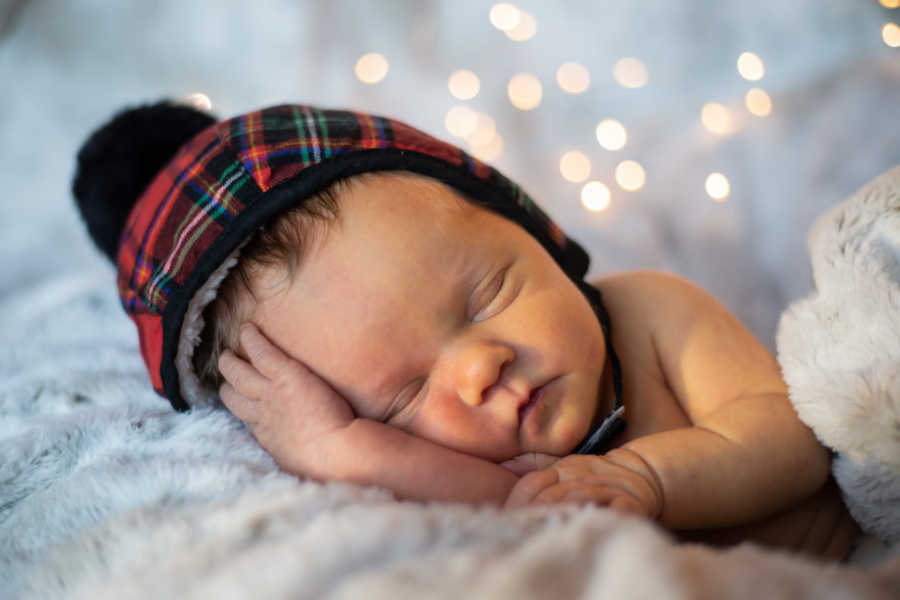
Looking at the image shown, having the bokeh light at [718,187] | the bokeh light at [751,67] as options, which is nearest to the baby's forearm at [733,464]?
the bokeh light at [718,187]

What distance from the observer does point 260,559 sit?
19.3 inches

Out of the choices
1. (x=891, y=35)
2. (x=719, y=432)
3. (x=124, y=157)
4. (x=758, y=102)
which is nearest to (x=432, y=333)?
A: (x=719, y=432)

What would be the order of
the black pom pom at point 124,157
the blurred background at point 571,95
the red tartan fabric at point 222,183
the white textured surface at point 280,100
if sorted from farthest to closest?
the blurred background at point 571,95, the black pom pom at point 124,157, the red tartan fabric at point 222,183, the white textured surface at point 280,100

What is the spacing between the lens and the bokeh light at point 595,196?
1.52 m

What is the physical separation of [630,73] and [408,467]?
1188 millimetres

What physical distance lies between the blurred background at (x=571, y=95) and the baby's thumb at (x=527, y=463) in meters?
0.71

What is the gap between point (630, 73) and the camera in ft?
5.18

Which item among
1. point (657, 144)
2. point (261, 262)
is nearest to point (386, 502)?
point (261, 262)

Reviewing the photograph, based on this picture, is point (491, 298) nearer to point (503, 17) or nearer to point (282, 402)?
point (282, 402)

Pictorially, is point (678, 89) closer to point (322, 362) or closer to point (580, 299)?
point (580, 299)

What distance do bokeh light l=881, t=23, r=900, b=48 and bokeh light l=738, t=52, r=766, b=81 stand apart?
0.23 m

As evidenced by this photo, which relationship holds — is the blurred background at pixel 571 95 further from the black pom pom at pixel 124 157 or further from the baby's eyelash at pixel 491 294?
the baby's eyelash at pixel 491 294

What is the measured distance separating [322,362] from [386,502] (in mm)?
256

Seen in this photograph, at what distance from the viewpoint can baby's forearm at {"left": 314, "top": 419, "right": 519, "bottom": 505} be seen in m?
0.74
